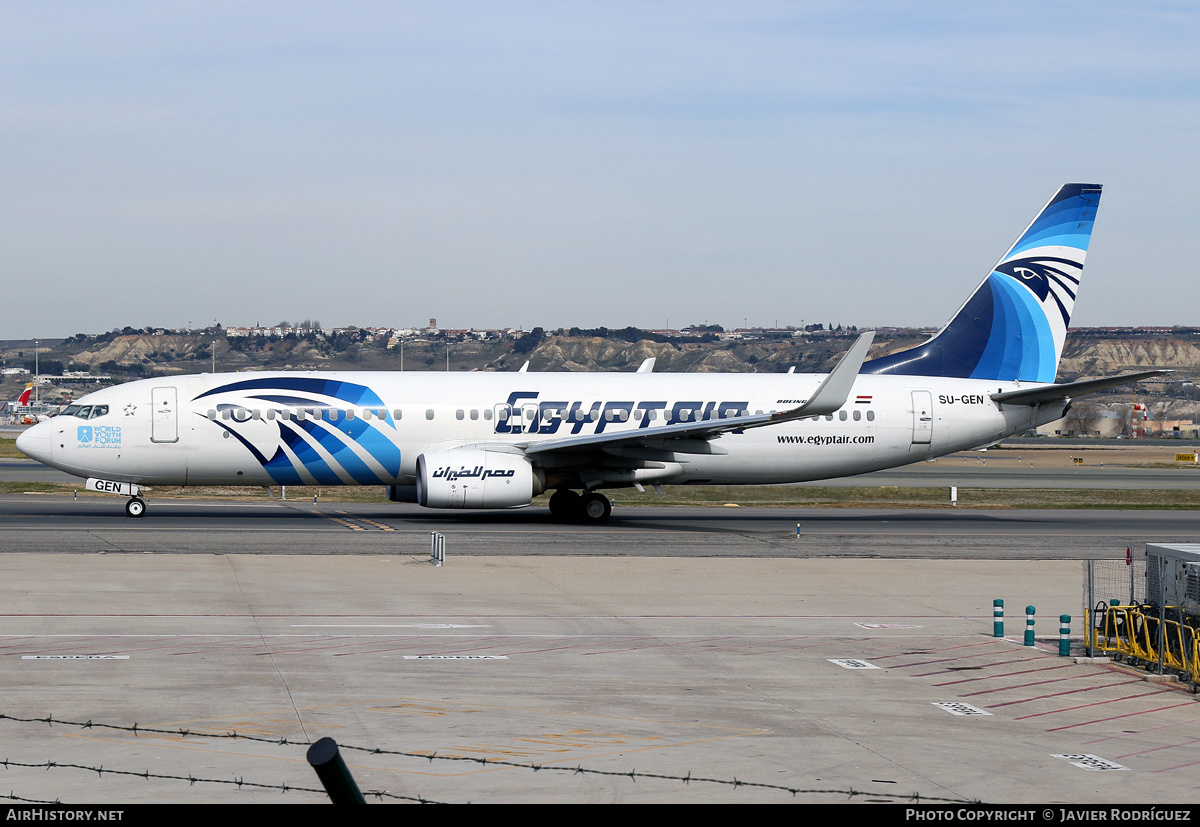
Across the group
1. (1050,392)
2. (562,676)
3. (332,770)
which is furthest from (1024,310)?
(332,770)

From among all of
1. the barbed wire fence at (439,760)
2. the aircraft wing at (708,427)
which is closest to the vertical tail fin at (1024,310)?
the aircraft wing at (708,427)

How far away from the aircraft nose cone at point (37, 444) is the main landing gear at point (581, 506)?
598 inches

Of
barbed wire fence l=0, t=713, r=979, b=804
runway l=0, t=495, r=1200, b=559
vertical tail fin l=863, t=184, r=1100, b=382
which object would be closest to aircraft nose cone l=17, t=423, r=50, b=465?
runway l=0, t=495, r=1200, b=559

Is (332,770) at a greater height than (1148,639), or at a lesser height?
greater

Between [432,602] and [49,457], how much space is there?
62.9 feet

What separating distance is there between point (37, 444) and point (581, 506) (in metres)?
16.3

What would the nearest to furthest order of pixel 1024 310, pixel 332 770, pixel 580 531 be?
1. pixel 332 770
2. pixel 580 531
3. pixel 1024 310

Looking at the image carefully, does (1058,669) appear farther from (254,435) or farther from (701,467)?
(254,435)

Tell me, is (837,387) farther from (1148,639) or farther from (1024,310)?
(1148,639)

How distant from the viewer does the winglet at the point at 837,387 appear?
33000 mm

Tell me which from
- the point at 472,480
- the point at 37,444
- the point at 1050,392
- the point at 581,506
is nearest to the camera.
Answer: the point at 472,480

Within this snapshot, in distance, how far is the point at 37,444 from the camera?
115ft

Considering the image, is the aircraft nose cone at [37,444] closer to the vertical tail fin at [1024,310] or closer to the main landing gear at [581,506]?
the main landing gear at [581,506]

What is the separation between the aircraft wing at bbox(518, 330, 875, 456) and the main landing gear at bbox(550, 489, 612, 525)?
2.14 m
